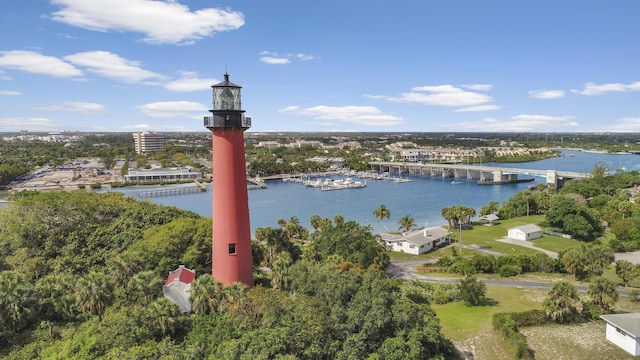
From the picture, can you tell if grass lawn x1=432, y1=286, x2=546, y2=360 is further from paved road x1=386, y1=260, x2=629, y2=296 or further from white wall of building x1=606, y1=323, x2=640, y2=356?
white wall of building x1=606, y1=323, x2=640, y2=356

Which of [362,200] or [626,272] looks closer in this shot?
[626,272]

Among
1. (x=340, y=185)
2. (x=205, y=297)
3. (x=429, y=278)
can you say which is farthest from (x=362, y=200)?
(x=205, y=297)

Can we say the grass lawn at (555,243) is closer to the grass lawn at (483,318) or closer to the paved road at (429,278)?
the paved road at (429,278)

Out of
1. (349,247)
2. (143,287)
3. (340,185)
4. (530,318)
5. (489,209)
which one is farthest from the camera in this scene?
(340,185)

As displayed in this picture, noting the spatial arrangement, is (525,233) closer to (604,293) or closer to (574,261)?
(574,261)

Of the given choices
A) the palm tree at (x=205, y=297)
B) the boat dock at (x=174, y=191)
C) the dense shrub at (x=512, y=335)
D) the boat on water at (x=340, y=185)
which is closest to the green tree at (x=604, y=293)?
the dense shrub at (x=512, y=335)

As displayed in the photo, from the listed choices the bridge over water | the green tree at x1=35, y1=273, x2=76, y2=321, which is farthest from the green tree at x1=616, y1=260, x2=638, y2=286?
the bridge over water
